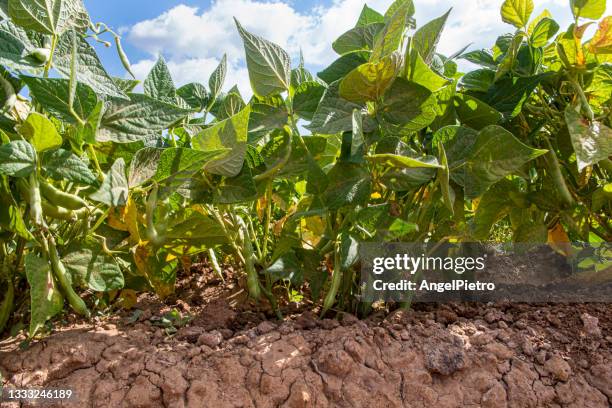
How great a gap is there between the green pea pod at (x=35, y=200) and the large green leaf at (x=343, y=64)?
48 cm

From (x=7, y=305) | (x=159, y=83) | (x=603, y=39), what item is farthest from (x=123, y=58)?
(x=603, y=39)

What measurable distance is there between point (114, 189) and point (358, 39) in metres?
0.48

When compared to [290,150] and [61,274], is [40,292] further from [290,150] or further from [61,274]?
[290,150]

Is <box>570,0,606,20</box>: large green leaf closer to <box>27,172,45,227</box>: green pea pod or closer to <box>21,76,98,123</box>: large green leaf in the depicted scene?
<box>21,76,98,123</box>: large green leaf

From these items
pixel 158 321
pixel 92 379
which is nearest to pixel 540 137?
pixel 158 321

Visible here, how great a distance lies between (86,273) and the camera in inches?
33.7

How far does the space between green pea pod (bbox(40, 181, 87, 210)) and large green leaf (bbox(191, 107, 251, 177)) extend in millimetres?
197

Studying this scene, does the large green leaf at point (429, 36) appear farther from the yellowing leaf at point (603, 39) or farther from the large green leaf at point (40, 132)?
the large green leaf at point (40, 132)

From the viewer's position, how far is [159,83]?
98 cm

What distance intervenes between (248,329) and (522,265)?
2.46 feet

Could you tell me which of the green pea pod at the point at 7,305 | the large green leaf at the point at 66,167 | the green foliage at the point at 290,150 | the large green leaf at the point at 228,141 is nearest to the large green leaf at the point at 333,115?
the green foliage at the point at 290,150

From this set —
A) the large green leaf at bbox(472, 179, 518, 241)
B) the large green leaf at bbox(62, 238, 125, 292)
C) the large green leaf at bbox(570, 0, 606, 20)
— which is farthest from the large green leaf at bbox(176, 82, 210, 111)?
the large green leaf at bbox(570, 0, 606, 20)

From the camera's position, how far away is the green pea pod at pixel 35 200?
0.72m

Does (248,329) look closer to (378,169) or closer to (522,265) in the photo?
(378,169)
